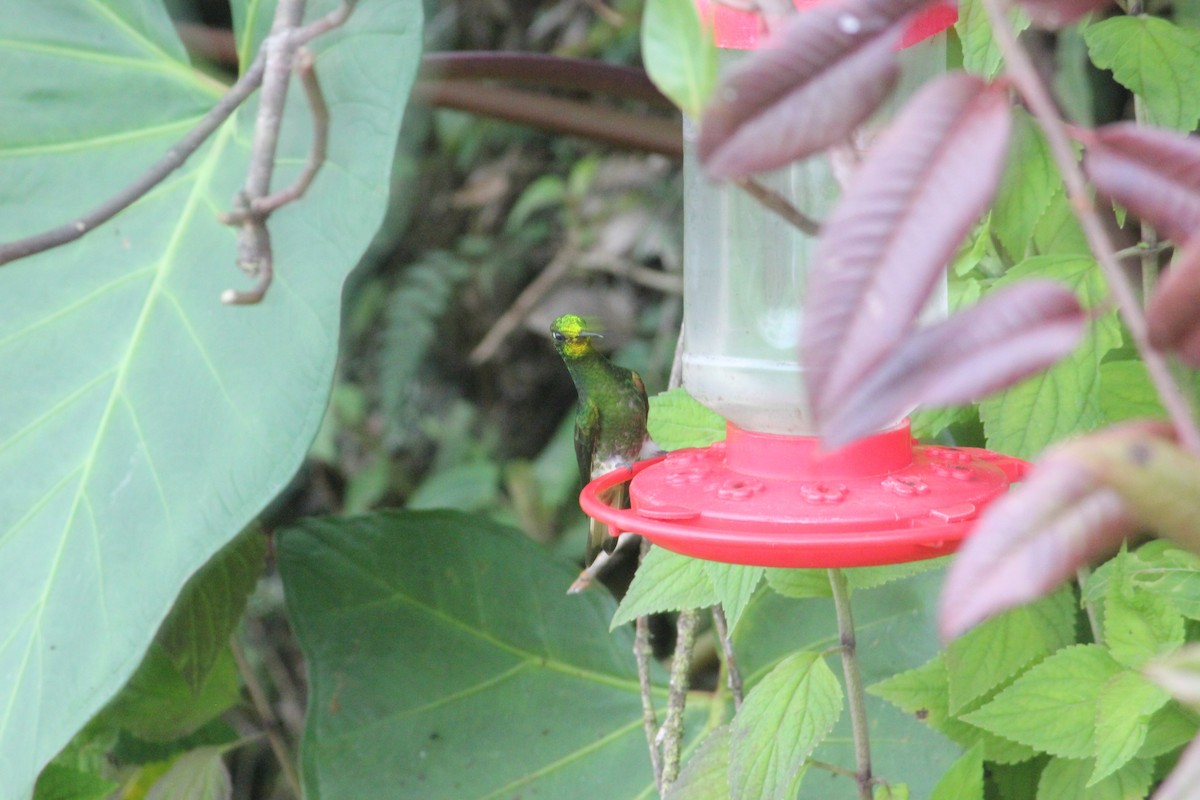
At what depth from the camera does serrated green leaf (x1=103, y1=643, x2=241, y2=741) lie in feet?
5.44

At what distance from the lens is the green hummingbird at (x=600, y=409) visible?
55.8 inches

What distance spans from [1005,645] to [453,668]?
810 millimetres

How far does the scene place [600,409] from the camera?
1.44 m

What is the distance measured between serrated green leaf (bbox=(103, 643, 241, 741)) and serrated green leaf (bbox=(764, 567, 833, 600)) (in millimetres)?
868

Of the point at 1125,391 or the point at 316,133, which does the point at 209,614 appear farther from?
the point at 1125,391

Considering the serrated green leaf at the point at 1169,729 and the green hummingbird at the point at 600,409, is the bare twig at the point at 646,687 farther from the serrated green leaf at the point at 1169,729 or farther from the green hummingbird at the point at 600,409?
the serrated green leaf at the point at 1169,729

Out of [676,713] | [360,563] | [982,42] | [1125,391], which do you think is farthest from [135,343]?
[1125,391]

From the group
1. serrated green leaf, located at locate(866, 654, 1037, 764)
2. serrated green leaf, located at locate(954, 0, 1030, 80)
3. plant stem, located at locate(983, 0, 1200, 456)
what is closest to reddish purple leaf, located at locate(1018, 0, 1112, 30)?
plant stem, located at locate(983, 0, 1200, 456)

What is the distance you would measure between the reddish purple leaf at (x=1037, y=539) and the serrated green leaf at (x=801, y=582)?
0.81 metres

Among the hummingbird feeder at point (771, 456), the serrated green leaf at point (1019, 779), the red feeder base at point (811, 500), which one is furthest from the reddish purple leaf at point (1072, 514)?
the serrated green leaf at point (1019, 779)

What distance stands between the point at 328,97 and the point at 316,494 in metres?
2.37

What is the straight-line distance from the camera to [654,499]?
89cm

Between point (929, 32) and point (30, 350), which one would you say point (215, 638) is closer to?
point (30, 350)

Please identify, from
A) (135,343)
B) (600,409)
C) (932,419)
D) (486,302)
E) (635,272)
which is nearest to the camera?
(932,419)
